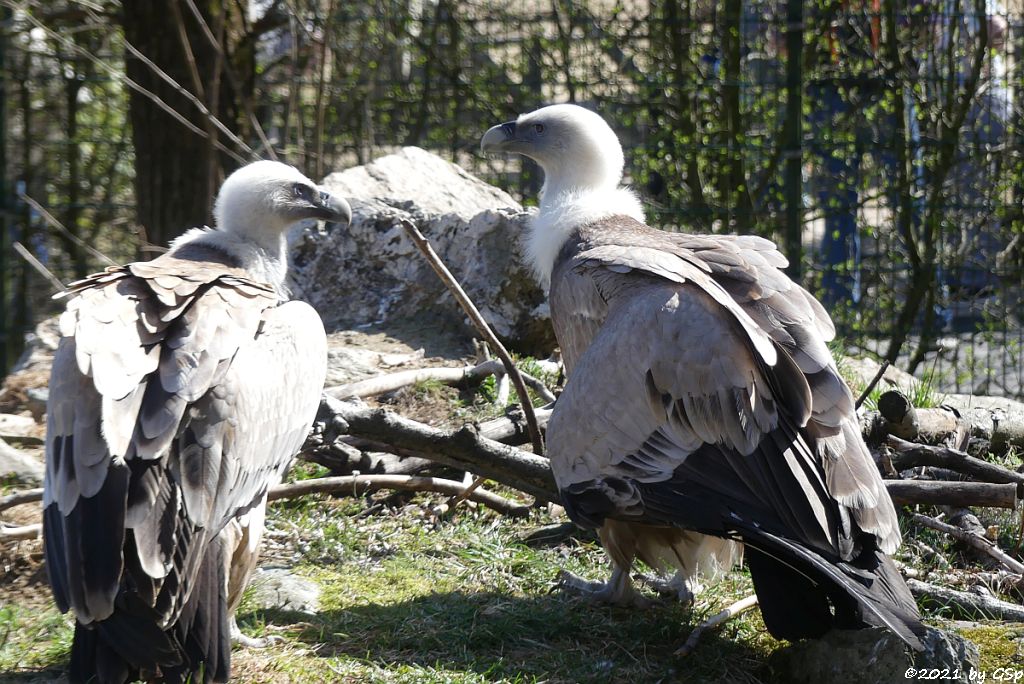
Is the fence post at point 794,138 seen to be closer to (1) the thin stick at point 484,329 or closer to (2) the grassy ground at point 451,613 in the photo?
(2) the grassy ground at point 451,613

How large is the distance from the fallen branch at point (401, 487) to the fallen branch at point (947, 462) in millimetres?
1323

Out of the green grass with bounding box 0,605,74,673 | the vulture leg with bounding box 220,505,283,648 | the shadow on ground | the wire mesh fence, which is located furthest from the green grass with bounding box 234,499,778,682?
the wire mesh fence

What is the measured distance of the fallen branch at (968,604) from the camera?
11.4 ft

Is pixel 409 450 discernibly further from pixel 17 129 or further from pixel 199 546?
pixel 17 129

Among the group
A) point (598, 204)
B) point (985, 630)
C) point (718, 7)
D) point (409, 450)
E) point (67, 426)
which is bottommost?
point (985, 630)

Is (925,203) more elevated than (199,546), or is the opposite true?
(925,203)

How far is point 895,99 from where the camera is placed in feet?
24.6

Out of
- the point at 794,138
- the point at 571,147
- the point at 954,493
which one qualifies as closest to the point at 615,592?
the point at 954,493

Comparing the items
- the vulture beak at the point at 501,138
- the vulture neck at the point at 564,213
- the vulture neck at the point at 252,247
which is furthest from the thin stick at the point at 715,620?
the vulture beak at the point at 501,138

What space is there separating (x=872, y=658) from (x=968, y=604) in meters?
0.72

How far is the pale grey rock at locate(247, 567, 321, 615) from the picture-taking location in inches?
138

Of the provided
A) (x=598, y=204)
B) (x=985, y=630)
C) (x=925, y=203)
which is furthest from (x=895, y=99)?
(x=985, y=630)

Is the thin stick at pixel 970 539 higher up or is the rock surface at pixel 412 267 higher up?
the rock surface at pixel 412 267

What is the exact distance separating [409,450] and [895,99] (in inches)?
194
